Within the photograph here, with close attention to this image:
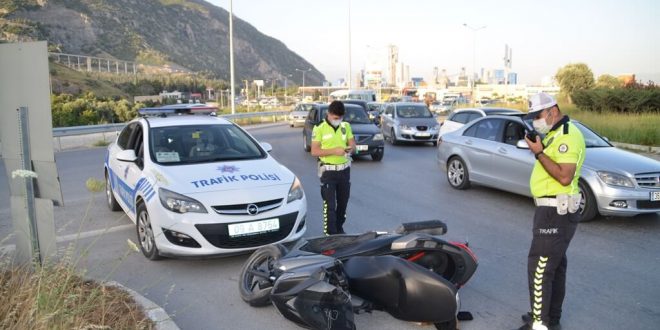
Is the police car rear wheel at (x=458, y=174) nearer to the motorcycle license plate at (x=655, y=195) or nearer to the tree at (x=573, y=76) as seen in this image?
the motorcycle license plate at (x=655, y=195)

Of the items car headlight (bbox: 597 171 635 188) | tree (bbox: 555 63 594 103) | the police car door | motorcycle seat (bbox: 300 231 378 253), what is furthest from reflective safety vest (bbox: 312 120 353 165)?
tree (bbox: 555 63 594 103)

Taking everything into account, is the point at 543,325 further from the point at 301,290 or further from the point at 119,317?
the point at 119,317

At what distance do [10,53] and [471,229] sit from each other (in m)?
5.68

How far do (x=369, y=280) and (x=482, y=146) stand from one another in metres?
6.26

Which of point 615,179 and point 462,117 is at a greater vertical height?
point 462,117

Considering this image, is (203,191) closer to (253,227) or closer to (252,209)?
(252,209)

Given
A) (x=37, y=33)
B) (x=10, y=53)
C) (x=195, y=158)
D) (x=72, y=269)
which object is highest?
(x=37, y=33)

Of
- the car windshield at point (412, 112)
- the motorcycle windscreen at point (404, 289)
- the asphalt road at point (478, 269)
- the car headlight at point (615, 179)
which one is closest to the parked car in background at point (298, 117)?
the car windshield at point (412, 112)

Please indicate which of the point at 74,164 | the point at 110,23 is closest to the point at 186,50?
the point at 110,23

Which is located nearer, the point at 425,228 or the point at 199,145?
the point at 425,228

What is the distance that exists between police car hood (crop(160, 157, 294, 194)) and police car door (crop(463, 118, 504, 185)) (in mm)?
4464

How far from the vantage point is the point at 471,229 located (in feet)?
24.1

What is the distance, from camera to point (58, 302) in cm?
346

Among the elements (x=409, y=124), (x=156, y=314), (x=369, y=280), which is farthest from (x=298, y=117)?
(x=369, y=280)
